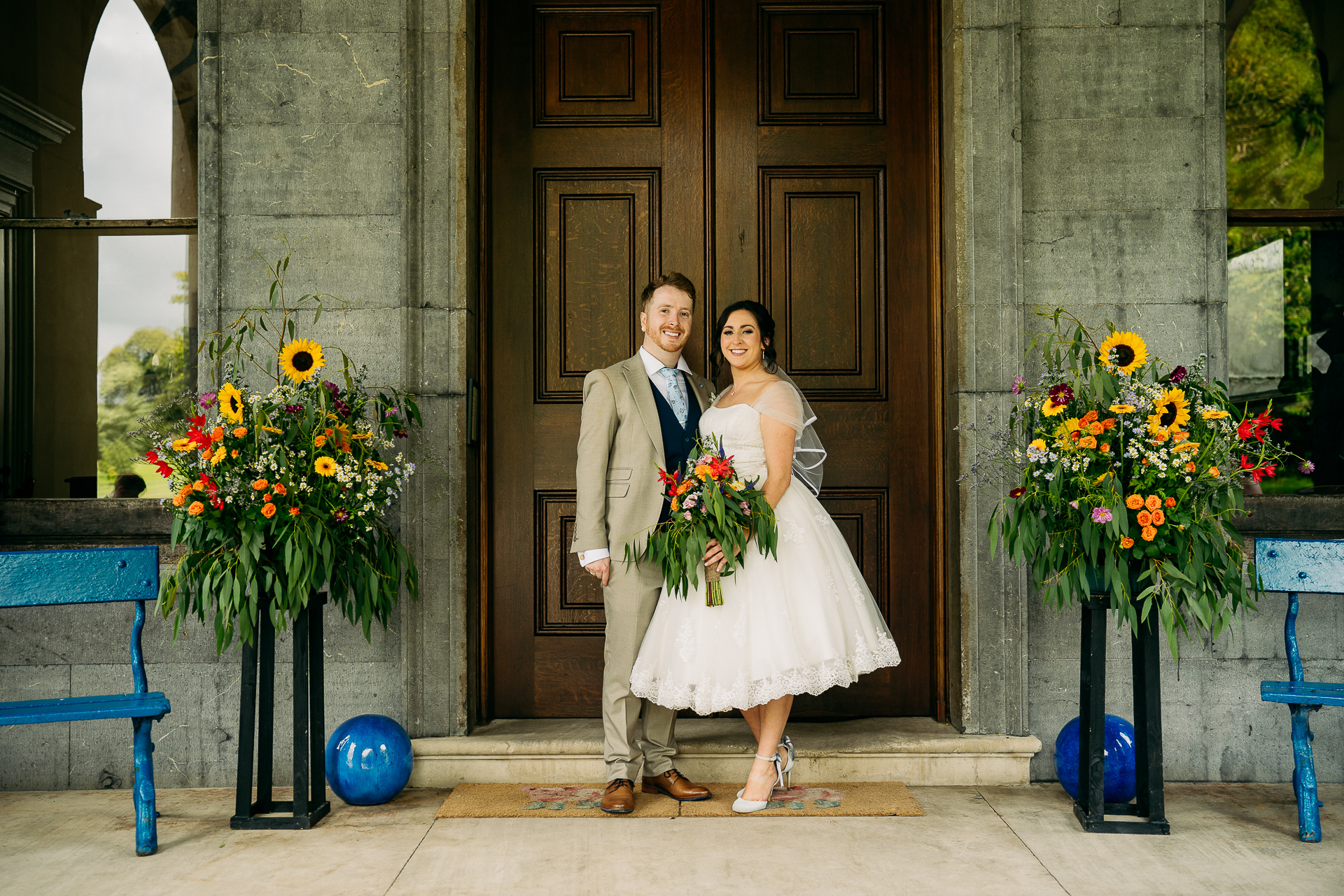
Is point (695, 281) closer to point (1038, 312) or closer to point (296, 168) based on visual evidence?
point (1038, 312)


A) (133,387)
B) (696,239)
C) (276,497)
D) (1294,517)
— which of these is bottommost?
(1294,517)

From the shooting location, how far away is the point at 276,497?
3.31 meters

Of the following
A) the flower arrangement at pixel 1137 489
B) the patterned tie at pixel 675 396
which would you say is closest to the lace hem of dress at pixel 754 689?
the flower arrangement at pixel 1137 489

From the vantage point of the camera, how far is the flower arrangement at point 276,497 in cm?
329

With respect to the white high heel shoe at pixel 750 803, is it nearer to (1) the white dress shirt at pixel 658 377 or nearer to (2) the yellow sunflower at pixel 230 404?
(1) the white dress shirt at pixel 658 377

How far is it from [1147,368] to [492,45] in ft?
10.9

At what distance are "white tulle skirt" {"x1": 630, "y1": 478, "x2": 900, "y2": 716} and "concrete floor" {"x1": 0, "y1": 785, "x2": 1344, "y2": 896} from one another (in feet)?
1.70

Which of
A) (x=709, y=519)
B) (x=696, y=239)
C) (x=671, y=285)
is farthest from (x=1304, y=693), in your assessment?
(x=696, y=239)

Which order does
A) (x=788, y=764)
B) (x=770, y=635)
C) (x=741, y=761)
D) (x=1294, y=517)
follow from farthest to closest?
(x=1294, y=517)
(x=741, y=761)
(x=788, y=764)
(x=770, y=635)

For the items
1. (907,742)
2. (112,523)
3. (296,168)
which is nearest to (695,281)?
(296,168)

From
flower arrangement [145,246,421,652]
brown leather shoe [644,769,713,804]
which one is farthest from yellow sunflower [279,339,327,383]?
brown leather shoe [644,769,713,804]

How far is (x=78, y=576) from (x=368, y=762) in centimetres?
127

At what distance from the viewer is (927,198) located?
172 inches

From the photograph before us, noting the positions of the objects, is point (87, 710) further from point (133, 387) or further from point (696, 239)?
point (696, 239)
